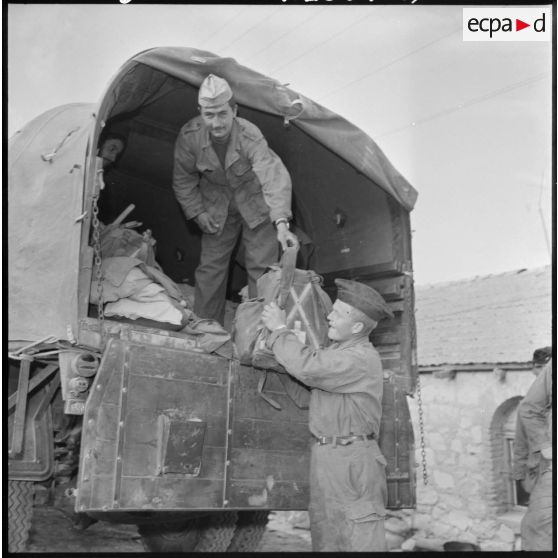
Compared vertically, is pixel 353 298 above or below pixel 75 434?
above

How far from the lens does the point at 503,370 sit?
1084 cm

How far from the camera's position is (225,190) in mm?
4930

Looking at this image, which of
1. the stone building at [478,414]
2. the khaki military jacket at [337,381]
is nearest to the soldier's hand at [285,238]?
the khaki military jacket at [337,381]

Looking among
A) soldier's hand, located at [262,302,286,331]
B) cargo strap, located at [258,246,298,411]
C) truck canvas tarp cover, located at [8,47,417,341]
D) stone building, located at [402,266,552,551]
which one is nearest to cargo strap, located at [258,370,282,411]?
cargo strap, located at [258,246,298,411]

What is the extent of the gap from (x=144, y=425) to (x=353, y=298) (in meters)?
1.38

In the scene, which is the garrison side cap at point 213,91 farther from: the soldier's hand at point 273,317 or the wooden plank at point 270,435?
the wooden plank at point 270,435

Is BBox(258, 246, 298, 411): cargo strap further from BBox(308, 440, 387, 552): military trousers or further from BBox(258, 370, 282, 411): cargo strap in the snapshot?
BBox(308, 440, 387, 552): military trousers

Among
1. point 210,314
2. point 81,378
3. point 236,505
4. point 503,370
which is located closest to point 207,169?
point 210,314

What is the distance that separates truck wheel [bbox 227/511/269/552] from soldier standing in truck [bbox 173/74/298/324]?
1.51 meters

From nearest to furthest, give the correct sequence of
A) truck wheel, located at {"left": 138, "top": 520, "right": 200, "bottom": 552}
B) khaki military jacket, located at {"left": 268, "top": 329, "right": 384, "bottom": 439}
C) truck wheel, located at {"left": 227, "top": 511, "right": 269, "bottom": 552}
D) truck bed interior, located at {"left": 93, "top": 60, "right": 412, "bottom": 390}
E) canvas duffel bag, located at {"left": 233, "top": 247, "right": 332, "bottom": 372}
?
khaki military jacket, located at {"left": 268, "top": 329, "right": 384, "bottom": 439}
canvas duffel bag, located at {"left": 233, "top": 247, "right": 332, "bottom": 372}
truck bed interior, located at {"left": 93, "top": 60, "right": 412, "bottom": 390}
truck wheel, located at {"left": 138, "top": 520, "right": 200, "bottom": 552}
truck wheel, located at {"left": 227, "top": 511, "right": 269, "bottom": 552}

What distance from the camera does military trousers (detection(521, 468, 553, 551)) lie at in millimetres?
4727

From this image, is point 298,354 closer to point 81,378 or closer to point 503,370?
point 81,378

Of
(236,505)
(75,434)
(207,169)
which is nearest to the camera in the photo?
(236,505)

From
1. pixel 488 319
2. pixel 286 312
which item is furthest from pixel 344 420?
pixel 488 319
